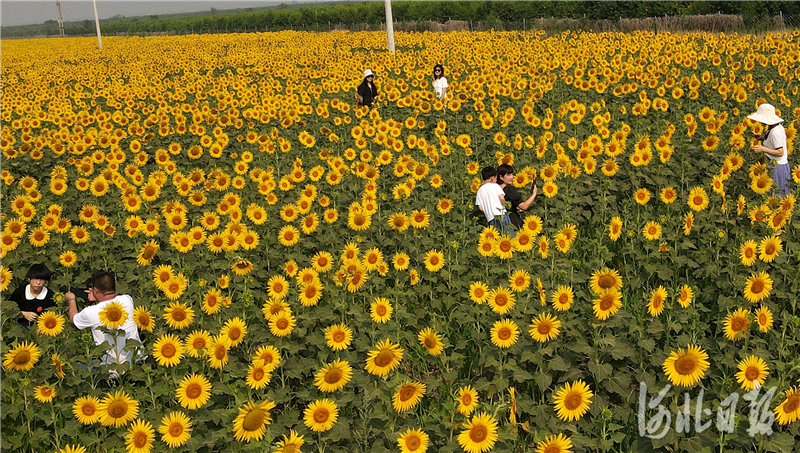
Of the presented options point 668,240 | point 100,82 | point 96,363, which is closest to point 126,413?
point 96,363

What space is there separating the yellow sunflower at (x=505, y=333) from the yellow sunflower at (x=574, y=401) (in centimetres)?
56

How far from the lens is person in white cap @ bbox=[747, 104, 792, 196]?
6.82 meters

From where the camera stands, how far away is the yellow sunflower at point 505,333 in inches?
163

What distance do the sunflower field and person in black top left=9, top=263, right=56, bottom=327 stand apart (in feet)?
0.52

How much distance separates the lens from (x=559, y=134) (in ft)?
32.1

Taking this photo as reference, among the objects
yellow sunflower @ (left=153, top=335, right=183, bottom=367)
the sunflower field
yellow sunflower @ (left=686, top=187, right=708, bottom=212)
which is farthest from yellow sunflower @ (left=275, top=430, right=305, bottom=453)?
yellow sunflower @ (left=686, top=187, right=708, bottom=212)

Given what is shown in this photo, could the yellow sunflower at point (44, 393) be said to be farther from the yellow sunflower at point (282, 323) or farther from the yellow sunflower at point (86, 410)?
the yellow sunflower at point (282, 323)

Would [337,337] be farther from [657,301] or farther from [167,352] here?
[657,301]

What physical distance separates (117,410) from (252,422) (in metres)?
1.00

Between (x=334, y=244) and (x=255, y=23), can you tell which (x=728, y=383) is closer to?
(x=334, y=244)

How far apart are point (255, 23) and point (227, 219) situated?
69.7m

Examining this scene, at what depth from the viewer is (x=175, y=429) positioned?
12.0ft

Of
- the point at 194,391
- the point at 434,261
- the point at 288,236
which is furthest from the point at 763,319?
the point at 288,236

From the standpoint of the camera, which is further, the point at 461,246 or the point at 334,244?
the point at 334,244
